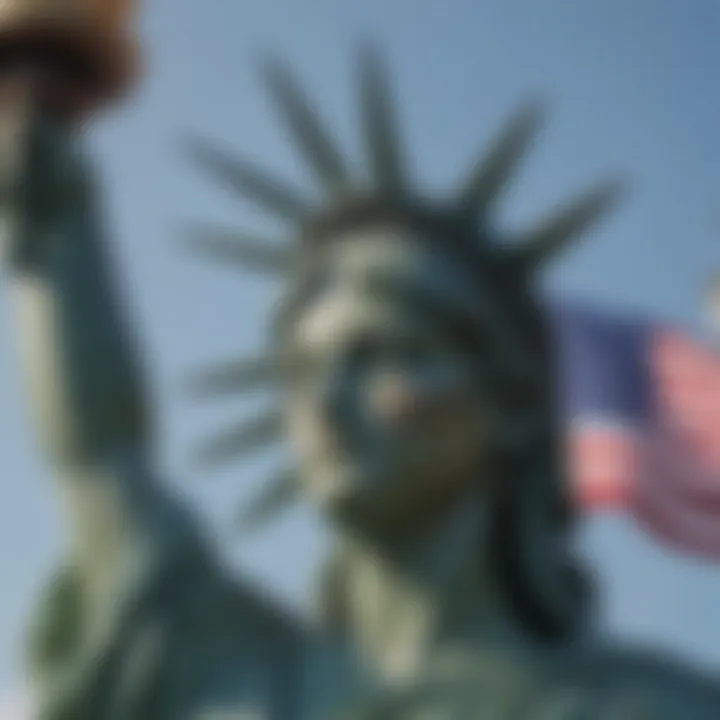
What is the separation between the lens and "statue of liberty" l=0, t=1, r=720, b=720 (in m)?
4.36

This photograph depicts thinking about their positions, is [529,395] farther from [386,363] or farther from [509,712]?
[509,712]

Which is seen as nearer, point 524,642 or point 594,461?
point 524,642

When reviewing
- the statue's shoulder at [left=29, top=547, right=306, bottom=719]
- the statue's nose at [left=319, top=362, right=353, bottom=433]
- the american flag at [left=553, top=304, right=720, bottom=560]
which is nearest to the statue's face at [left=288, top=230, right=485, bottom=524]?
the statue's nose at [left=319, top=362, right=353, bottom=433]

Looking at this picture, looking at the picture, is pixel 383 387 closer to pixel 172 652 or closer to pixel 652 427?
pixel 172 652

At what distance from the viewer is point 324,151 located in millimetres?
4789

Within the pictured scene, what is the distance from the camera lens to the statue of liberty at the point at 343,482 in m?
4.36

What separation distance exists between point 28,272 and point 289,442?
67 cm

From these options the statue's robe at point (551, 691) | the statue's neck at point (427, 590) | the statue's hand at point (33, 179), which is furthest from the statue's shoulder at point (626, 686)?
the statue's hand at point (33, 179)

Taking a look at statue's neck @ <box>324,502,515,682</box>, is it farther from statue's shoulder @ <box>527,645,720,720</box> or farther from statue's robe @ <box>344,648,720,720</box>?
statue's shoulder @ <box>527,645,720,720</box>

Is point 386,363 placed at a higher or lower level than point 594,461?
higher

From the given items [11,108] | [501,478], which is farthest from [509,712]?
[11,108]

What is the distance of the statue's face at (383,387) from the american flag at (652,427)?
15.7 feet

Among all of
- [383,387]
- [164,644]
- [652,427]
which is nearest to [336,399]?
[383,387]

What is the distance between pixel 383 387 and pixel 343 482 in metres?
0.22
